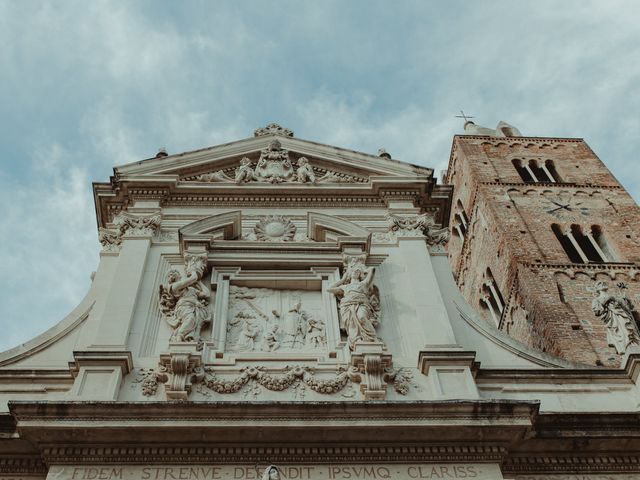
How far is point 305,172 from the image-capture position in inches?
682

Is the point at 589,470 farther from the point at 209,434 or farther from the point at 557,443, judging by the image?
the point at 209,434

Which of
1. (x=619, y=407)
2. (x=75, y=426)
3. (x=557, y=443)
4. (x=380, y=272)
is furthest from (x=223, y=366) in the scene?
(x=619, y=407)

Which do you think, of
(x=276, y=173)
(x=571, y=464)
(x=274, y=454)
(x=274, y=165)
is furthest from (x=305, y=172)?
(x=571, y=464)

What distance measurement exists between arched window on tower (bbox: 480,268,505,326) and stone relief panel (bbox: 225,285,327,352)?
1539 cm

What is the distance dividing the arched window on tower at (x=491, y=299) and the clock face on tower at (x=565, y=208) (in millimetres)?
3256

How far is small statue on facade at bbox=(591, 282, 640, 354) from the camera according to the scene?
13.2 m

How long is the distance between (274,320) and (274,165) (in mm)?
5127

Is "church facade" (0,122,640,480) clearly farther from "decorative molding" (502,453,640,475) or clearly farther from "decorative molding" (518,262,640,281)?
"decorative molding" (518,262,640,281)

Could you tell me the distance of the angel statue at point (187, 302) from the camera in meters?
12.7

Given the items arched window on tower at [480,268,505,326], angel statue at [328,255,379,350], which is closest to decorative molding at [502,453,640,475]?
angel statue at [328,255,379,350]

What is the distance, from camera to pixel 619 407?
40.8 ft

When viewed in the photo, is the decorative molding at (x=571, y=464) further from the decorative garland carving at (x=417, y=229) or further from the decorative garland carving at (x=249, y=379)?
the decorative garland carving at (x=417, y=229)

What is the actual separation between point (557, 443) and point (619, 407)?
5.39 feet

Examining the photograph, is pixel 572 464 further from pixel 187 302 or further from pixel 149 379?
pixel 187 302
